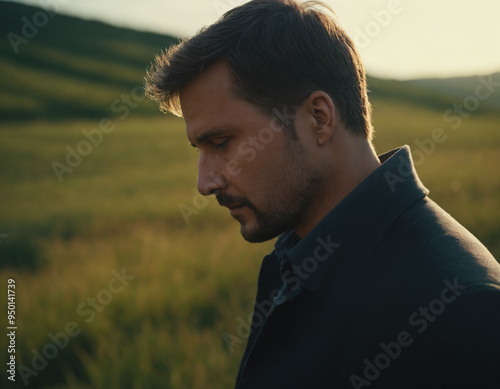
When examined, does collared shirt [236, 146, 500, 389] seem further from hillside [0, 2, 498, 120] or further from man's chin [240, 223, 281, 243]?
hillside [0, 2, 498, 120]

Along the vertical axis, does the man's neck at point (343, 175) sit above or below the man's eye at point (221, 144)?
above

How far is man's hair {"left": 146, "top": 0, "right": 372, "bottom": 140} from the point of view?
80.7 inches

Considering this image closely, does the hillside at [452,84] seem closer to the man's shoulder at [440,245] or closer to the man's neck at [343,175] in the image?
the man's neck at [343,175]

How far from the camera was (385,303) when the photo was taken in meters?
A: 1.47

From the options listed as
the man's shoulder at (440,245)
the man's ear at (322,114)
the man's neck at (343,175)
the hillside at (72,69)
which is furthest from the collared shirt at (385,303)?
the hillside at (72,69)

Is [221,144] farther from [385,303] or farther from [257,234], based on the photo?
[385,303]

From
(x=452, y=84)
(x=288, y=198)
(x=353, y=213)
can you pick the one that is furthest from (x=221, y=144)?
(x=452, y=84)

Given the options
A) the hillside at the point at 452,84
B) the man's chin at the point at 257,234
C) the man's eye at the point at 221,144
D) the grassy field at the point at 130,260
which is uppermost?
the man's eye at the point at 221,144

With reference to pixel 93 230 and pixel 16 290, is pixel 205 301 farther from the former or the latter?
pixel 93 230

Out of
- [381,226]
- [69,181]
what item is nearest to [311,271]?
[381,226]

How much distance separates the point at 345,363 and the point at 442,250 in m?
0.44

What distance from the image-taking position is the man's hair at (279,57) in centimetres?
205

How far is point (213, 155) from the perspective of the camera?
2123 millimetres

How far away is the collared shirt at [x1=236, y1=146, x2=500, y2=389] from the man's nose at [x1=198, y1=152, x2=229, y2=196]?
1.47 ft
